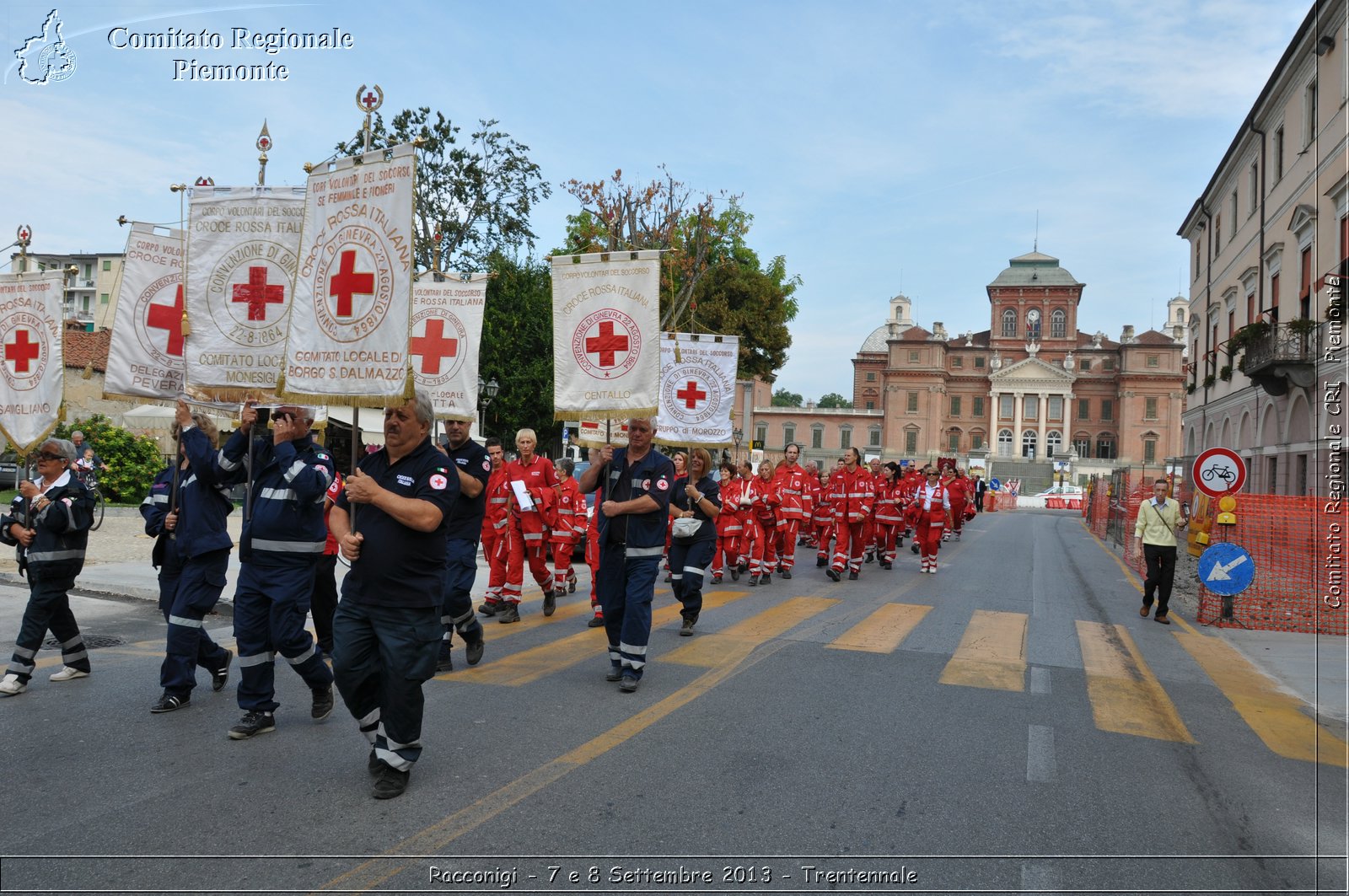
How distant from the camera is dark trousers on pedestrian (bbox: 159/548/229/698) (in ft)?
19.6

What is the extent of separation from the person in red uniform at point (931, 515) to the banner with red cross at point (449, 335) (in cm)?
873

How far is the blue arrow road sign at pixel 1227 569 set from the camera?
11.7 meters

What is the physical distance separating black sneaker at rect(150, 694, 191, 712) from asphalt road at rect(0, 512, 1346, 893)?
117mm

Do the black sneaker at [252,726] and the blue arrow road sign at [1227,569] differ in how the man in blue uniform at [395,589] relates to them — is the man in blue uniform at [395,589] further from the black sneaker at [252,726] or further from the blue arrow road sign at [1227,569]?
the blue arrow road sign at [1227,569]

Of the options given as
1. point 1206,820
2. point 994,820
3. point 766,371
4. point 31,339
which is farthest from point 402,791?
point 766,371

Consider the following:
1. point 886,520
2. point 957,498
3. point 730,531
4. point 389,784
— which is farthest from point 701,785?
point 957,498

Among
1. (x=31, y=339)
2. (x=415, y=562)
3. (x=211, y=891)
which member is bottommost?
(x=211, y=891)

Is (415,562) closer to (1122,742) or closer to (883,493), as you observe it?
(1122,742)

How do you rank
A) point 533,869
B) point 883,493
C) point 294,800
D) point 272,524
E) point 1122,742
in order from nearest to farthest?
point 533,869
point 294,800
point 272,524
point 1122,742
point 883,493

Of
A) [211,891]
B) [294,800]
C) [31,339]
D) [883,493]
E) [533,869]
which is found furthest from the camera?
[883,493]

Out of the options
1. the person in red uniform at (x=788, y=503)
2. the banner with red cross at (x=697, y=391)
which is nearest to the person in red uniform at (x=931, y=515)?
the person in red uniform at (x=788, y=503)

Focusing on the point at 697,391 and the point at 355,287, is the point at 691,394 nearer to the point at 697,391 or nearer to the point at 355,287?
the point at 697,391

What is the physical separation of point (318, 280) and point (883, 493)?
43.9 feet

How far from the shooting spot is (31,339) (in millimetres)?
7820
